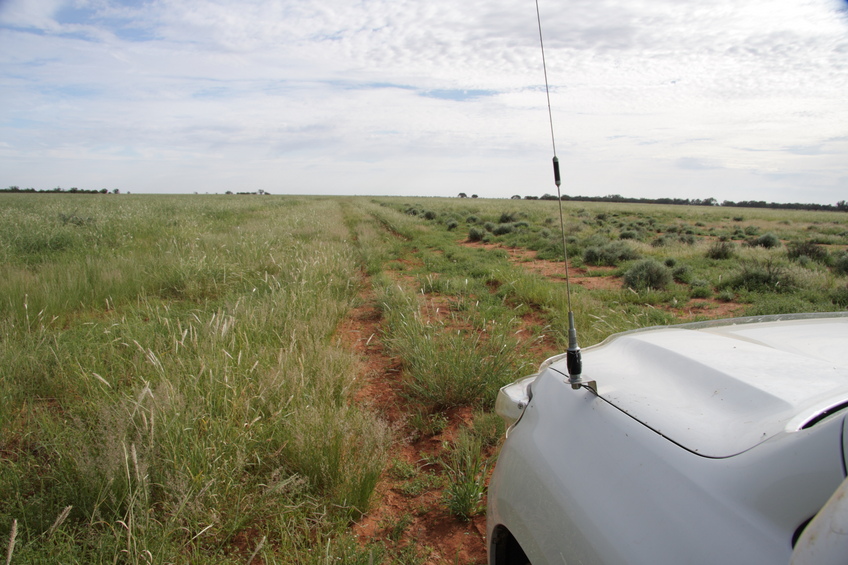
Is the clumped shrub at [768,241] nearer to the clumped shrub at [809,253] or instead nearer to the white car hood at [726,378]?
the clumped shrub at [809,253]

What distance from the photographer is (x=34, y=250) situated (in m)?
9.85

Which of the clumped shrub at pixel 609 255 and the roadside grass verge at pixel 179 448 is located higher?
the clumped shrub at pixel 609 255

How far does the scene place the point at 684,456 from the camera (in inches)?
43.1

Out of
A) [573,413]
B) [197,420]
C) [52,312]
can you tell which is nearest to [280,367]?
[197,420]

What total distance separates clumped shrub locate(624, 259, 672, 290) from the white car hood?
7489 millimetres

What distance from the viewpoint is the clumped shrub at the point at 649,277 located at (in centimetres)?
906

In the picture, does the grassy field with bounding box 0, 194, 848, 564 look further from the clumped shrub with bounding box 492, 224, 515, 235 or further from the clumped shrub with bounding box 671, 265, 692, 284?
the clumped shrub with bounding box 492, 224, 515, 235

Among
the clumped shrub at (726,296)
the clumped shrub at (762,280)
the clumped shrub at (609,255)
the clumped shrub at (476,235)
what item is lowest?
the clumped shrub at (726,296)

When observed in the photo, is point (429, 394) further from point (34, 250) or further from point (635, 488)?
point (34, 250)

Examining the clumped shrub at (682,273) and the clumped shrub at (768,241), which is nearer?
the clumped shrub at (682,273)

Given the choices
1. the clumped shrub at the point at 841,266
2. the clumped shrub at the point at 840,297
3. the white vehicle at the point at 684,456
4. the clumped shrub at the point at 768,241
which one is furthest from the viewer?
the clumped shrub at the point at 768,241

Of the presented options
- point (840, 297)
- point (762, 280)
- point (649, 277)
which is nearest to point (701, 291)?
point (649, 277)

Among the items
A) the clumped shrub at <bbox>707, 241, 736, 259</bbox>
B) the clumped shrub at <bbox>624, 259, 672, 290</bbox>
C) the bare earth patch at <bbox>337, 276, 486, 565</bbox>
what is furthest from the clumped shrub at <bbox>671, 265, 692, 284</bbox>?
the bare earth patch at <bbox>337, 276, 486, 565</bbox>

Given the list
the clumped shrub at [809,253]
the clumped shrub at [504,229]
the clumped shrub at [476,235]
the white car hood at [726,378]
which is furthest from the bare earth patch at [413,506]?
the clumped shrub at [504,229]
